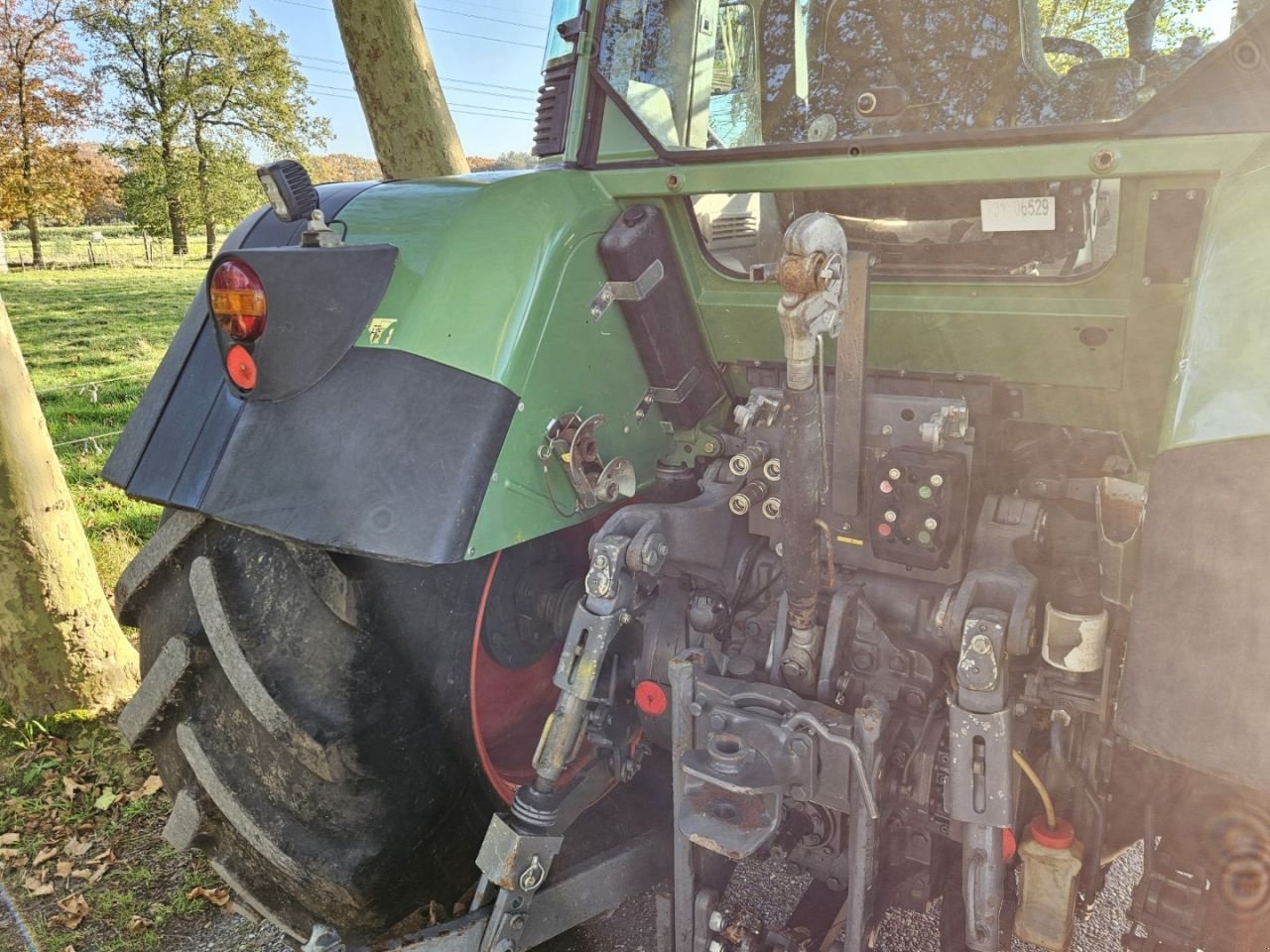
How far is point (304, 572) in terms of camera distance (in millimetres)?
1585

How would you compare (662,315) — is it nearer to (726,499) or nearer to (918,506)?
(726,499)

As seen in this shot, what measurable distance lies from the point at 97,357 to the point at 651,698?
9.30 m

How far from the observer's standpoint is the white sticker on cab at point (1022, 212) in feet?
5.31

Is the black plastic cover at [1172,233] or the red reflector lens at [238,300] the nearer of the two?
the black plastic cover at [1172,233]

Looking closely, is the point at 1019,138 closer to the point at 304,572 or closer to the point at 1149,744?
the point at 1149,744

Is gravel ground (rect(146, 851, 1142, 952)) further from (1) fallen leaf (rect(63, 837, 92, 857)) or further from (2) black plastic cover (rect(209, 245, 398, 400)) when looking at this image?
(2) black plastic cover (rect(209, 245, 398, 400))

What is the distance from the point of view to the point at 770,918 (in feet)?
7.57

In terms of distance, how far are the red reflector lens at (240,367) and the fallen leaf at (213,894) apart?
178cm

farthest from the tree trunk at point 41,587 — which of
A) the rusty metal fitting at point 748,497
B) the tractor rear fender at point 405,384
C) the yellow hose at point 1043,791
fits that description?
the yellow hose at point 1043,791

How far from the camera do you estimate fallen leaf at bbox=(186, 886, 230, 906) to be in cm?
255

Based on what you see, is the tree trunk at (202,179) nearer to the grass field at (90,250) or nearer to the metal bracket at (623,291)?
the grass field at (90,250)

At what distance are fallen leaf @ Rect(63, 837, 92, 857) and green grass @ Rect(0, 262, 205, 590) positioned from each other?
1.55 m

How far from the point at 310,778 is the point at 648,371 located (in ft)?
3.80

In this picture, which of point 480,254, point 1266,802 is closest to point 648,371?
point 480,254
